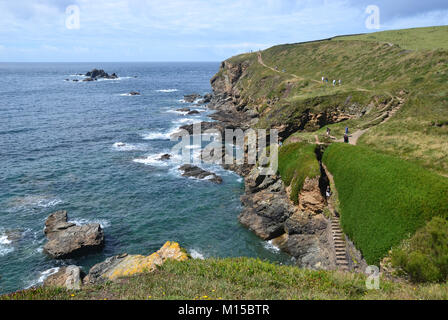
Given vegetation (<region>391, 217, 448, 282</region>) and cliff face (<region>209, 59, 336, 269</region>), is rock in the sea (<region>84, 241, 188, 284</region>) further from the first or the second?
vegetation (<region>391, 217, 448, 282</region>)

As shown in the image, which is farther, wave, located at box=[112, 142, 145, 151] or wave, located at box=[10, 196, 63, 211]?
wave, located at box=[112, 142, 145, 151]

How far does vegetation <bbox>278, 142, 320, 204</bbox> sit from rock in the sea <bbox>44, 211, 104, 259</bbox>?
23904 mm

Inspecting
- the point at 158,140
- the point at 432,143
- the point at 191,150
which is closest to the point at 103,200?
the point at 191,150

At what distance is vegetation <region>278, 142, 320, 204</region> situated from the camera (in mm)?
32719

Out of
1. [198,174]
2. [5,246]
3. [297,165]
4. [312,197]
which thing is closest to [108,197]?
[5,246]

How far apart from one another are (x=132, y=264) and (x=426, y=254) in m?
22.9

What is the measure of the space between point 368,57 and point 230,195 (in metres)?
61.9

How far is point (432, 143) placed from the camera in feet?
105

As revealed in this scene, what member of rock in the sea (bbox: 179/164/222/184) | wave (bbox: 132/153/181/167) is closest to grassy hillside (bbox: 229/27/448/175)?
rock in the sea (bbox: 179/164/222/184)

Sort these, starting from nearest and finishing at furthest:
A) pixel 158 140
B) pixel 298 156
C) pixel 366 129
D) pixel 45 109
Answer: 1. pixel 298 156
2. pixel 366 129
3. pixel 158 140
4. pixel 45 109

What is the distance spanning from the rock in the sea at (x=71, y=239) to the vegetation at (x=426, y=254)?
99.1 feet

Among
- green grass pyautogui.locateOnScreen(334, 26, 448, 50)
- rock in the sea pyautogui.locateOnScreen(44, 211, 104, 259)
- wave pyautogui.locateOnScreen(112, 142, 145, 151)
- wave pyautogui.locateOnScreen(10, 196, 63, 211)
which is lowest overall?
rock in the sea pyautogui.locateOnScreen(44, 211, 104, 259)
